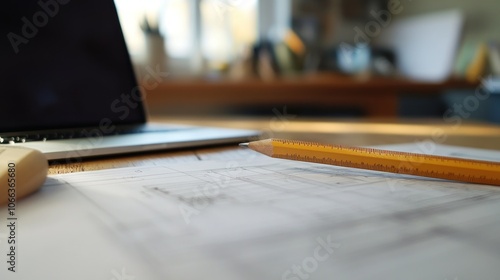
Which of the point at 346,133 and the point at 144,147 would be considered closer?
the point at 144,147

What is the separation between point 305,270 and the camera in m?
0.18

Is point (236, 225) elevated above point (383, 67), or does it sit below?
below

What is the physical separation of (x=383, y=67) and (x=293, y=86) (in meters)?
0.66

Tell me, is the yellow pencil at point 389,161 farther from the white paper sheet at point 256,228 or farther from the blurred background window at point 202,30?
the blurred background window at point 202,30

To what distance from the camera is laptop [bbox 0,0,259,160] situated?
487 millimetres

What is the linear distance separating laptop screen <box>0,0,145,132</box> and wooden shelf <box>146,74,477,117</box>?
913 mm

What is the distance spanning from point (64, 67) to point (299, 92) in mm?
1149

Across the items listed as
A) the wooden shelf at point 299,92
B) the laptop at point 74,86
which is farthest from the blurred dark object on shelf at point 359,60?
the laptop at point 74,86

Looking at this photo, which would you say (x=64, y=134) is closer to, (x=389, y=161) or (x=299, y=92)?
(x=389, y=161)

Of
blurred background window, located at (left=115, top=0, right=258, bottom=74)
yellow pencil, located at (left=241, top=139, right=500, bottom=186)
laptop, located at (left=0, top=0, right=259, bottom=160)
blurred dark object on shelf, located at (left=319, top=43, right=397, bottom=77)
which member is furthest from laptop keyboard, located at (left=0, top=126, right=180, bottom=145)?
blurred dark object on shelf, located at (left=319, top=43, right=397, bottom=77)

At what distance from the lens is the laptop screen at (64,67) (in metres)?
0.51

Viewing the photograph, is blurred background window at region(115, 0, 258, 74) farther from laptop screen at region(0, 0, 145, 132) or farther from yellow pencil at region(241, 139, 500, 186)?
yellow pencil at region(241, 139, 500, 186)

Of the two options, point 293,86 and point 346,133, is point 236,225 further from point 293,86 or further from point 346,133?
point 293,86

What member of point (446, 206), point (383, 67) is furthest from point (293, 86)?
point (446, 206)
